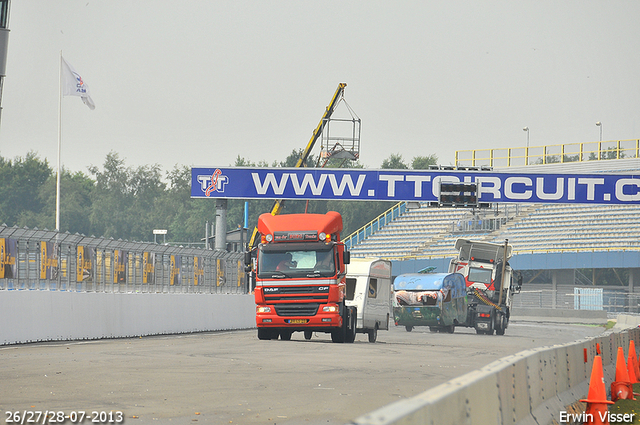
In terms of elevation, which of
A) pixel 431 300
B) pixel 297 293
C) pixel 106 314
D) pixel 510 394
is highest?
pixel 510 394

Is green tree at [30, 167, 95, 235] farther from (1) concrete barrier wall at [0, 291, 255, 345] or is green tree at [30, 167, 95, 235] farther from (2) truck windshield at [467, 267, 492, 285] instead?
(1) concrete barrier wall at [0, 291, 255, 345]

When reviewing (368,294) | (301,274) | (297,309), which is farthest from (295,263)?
(368,294)

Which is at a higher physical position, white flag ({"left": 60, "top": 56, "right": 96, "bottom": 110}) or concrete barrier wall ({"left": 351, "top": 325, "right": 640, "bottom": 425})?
white flag ({"left": 60, "top": 56, "right": 96, "bottom": 110})

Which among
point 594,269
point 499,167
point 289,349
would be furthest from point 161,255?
point 499,167

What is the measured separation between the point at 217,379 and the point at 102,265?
12321 millimetres

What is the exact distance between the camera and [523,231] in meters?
65.4

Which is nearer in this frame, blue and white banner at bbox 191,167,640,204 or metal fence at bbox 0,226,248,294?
metal fence at bbox 0,226,248,294

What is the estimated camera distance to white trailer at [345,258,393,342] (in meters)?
27.7

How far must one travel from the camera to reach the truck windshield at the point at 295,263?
78.9 ft

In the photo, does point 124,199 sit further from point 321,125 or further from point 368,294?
point 368,294

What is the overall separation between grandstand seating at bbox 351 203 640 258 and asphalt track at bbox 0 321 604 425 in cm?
4202

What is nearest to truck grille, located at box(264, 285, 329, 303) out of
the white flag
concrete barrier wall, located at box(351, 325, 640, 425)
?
concrete barrier wall, located at box(351, 325, 640, 425)

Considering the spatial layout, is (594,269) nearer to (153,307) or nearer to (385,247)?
(385,247)

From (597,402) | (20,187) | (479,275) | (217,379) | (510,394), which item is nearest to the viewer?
(510,394)
